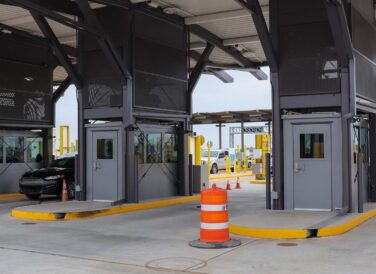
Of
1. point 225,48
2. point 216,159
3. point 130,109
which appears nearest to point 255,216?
point 130,109

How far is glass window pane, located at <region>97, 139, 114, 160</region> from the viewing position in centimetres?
1559

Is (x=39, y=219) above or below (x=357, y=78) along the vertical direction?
below

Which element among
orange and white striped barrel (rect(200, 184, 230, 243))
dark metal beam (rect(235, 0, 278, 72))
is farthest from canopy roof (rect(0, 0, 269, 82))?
orange and white striped barrel (rect(200, 184, 230, 243))

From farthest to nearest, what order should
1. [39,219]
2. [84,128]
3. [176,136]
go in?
[176,136]
[84,128]
[39,219]

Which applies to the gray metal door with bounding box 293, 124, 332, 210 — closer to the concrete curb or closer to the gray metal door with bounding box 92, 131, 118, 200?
the concrete curb

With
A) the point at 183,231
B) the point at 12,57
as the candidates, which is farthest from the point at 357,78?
the point at 12,57

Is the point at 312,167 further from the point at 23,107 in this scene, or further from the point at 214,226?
the point at 23,107

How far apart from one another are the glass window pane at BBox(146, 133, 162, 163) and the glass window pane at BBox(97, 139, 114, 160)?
1375 mm

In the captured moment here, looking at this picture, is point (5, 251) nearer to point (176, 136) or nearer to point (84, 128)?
point (84, 128)

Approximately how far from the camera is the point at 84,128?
16.1m

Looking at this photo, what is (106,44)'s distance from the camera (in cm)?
1444

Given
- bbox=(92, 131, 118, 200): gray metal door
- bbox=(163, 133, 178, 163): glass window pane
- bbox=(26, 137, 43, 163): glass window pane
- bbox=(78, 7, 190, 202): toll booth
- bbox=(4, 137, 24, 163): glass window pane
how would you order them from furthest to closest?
bbox=(26, 137, 43, 163): glass window pane, bbox=(4, 137, 24, 163): glass window pane, bbox=(163, 133, 178, 163): glass window pane, bbox=(92, 131, 118, 200): gray metal door, bbox=(78, 7, 190, 202): toll booth

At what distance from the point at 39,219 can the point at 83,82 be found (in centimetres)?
506

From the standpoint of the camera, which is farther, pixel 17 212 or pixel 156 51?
pixel 156 51
